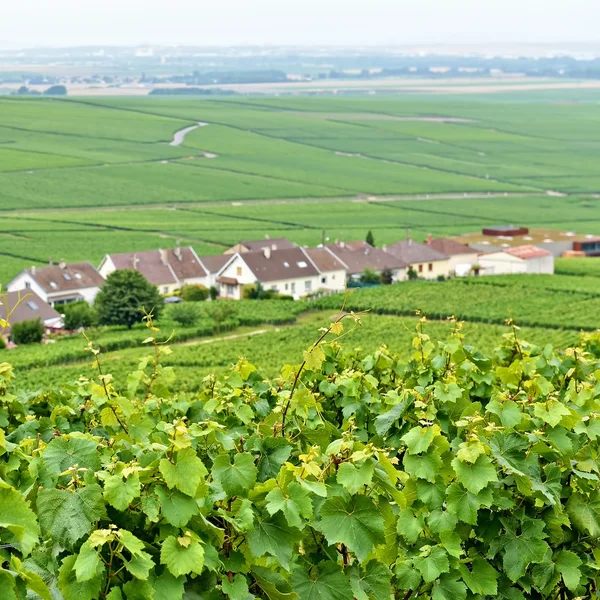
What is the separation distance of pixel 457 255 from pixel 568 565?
301ft

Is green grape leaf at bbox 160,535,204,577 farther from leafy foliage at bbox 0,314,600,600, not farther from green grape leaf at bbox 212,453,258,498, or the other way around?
green grape leaf at bbox 212,453,258,498

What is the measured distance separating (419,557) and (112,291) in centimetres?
6678

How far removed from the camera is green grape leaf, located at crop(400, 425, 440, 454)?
840 cm

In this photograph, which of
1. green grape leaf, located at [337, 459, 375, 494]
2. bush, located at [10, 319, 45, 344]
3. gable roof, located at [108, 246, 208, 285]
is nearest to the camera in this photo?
green grape leaf, located at [337, 459, 375, 494]

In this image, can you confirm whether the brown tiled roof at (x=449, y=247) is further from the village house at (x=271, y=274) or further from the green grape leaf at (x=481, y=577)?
the green grape leaf at (x=481, y=577)

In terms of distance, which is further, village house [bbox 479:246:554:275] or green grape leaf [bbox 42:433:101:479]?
village house [bbox 479:246:554:275]

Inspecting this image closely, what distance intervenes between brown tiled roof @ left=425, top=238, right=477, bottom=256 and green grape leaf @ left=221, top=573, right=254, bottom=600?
306 feet

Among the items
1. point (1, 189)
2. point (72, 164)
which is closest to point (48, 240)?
point (1, 189)

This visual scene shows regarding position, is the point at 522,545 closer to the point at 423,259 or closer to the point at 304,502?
the point at 304,502

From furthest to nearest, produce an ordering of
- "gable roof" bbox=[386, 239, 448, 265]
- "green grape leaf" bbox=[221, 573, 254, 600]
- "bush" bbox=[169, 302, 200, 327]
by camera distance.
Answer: "gable roof" bbox=[386, 239, 448, 265], "bush" bbox=[169, 302, 200, 327], "green grape leaf" bbox=[221, 573, 254, 600]

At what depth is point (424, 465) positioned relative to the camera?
8.41 m

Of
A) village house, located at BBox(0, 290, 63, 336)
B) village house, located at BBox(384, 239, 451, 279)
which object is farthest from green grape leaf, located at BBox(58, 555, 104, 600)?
village house, located at BBox(384, 239, 451, 279)

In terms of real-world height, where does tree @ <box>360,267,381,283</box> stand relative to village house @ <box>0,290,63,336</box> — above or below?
below

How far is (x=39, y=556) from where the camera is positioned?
672 cm
